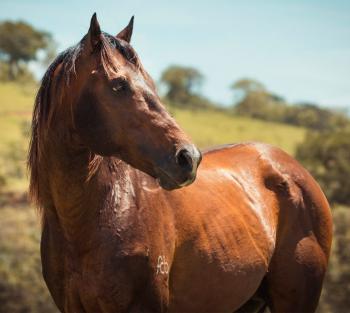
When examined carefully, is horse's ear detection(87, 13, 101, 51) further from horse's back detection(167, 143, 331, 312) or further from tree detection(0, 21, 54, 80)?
tree detection(0, 21, 54, 80)

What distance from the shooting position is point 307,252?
4383 mm

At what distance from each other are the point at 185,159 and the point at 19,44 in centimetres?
5722

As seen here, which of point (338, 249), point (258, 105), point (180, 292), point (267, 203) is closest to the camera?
point (180, 292)

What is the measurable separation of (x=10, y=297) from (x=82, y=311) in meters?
12.9

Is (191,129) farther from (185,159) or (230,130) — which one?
(185,159)

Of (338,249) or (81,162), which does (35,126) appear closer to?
(81,162)

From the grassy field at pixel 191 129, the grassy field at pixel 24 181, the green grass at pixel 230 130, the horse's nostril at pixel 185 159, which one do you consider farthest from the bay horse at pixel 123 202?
the green grass at pixel 230 130

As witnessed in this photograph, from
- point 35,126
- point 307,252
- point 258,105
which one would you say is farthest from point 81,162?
point 258,105

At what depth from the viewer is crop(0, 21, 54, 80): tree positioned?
5681 cm

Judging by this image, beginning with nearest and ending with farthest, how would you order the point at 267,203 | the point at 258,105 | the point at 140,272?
the point at 140,272 < the point at 267,203 < the point at 258,105

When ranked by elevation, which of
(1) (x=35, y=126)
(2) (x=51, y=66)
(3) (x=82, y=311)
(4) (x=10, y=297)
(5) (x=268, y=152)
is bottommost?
(4) (x=10, y=297)

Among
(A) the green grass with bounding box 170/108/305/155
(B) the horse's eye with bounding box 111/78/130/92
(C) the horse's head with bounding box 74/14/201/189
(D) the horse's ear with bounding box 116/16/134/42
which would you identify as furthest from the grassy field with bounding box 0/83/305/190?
(B) the horse's eye with bounding box 111/78/130/92

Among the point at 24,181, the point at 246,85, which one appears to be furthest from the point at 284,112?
the point at 24,181

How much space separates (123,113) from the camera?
297 cm
